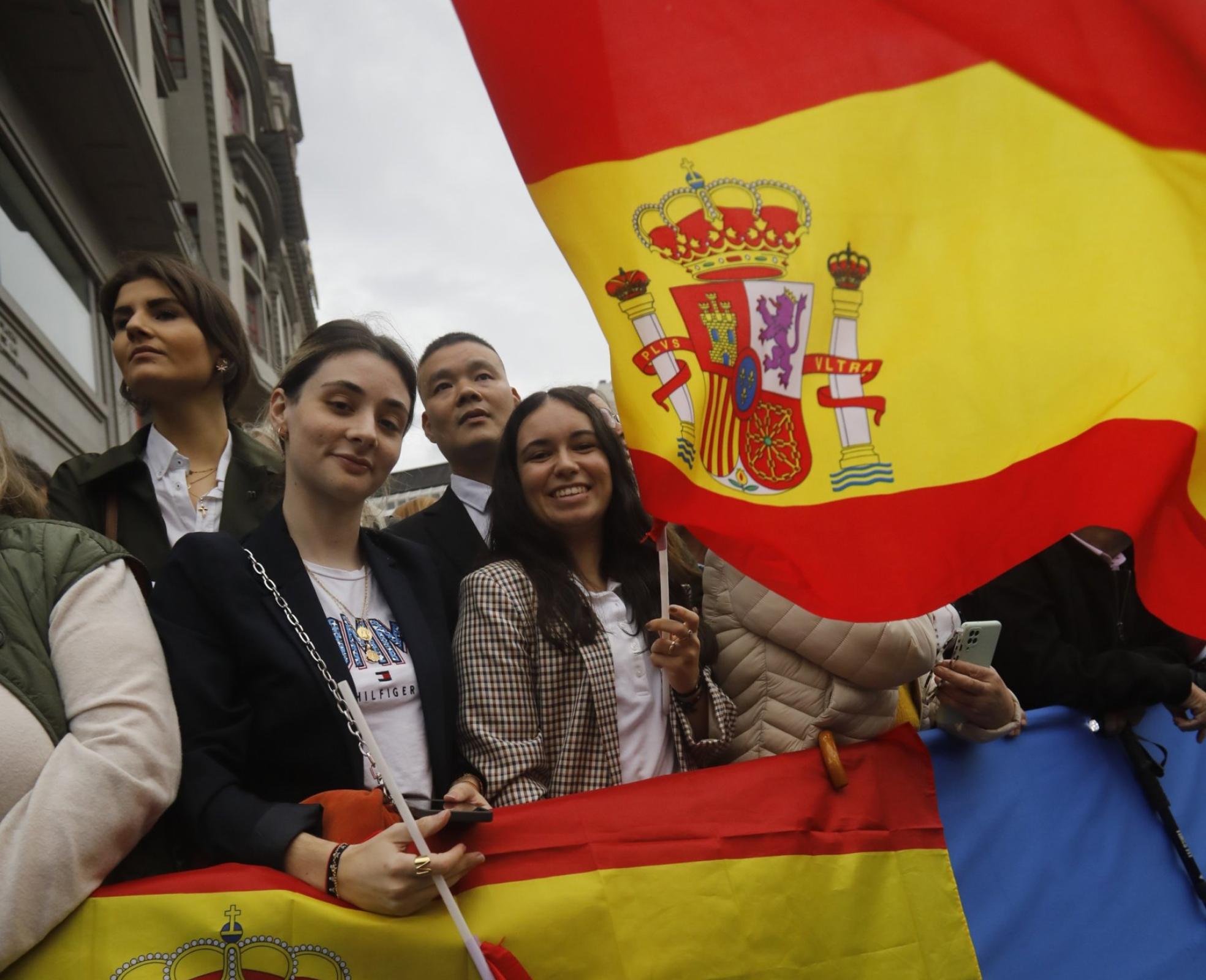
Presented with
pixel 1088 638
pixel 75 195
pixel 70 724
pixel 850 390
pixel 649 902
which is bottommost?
pixel 1088 638

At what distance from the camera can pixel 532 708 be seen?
2.64 m

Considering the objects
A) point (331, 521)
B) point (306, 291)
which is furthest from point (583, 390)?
point (306, 291)

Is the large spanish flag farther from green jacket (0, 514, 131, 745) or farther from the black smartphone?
green jacket (0, 514, 131, 745)

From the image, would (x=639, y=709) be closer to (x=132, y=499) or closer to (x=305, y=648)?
(x=305, y=648)

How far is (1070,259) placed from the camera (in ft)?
7.74

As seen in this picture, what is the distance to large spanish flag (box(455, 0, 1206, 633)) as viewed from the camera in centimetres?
229

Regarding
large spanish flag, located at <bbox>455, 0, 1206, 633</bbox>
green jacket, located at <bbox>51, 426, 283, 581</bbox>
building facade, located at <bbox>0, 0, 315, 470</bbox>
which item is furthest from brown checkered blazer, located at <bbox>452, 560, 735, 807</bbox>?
building facade, located at <bbox>0, 0, 315, 470</bbox>

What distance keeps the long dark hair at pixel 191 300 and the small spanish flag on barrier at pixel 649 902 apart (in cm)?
193

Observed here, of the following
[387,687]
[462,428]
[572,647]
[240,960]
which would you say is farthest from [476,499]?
[240,960]

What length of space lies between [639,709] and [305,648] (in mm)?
855

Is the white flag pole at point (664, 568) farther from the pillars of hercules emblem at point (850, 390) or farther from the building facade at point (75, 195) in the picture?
the building facade at point (75, 195)

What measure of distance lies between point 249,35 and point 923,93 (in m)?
28.5

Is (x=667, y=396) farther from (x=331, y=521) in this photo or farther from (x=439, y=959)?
(x=439, y=959)

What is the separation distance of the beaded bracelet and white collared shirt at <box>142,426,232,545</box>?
4.73ft
